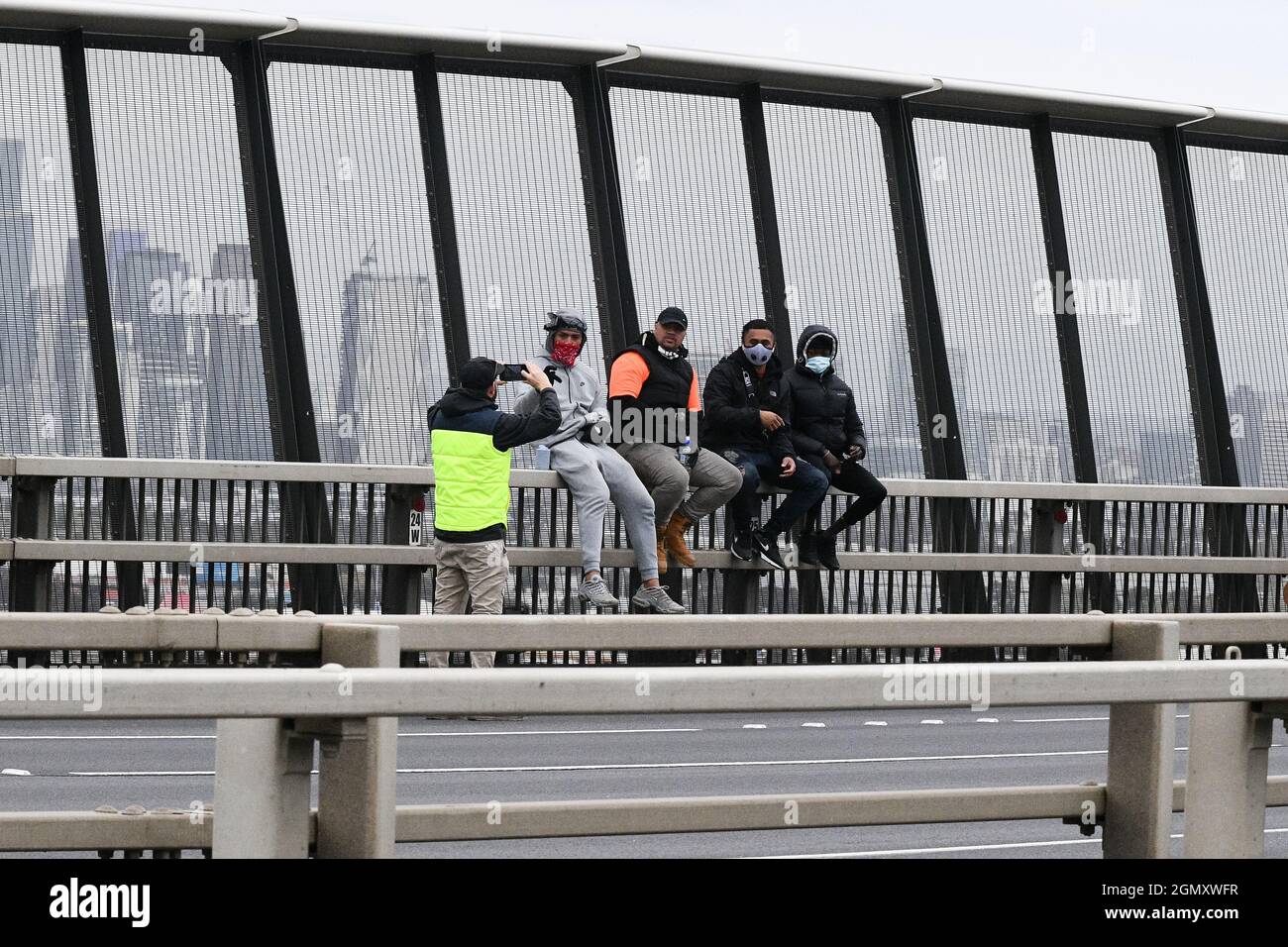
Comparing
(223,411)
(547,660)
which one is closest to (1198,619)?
(547,660)

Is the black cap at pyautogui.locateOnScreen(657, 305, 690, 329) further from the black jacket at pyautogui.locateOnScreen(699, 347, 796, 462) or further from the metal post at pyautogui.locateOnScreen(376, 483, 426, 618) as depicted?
the metal post at pyautogui.locateOnScreen(376, 483, 426, 618)

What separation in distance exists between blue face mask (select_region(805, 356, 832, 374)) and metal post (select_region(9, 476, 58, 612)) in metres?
5.26

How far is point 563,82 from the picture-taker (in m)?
14.8

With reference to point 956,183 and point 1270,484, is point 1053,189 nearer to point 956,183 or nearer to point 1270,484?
point 956,183

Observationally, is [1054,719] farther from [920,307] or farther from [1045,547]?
[920,307]

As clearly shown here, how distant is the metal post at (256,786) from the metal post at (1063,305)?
519 inches

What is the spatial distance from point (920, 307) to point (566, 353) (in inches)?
157

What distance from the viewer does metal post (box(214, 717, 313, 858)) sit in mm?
3996

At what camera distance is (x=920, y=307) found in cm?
1583

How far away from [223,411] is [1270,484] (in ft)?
30.3

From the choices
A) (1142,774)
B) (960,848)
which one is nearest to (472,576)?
(960,848)

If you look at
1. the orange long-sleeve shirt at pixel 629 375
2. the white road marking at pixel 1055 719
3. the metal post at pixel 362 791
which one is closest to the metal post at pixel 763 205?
the orange long-sleeve shirt at pixel 629 375
